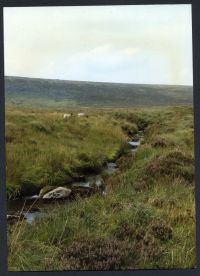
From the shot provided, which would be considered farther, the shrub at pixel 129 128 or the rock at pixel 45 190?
the shrub at pixel 129 128

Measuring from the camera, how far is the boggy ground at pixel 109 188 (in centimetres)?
609

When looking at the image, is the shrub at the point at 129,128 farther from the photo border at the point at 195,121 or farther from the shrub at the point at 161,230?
the shrub at the point at 161,230

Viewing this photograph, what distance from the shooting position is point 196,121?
6.21m

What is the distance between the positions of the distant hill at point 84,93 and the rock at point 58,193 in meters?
0.88

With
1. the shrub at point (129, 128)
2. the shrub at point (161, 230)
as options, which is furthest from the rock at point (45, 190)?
the shrub at point (161, 230)

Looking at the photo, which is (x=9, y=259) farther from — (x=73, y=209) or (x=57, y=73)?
(x=57, y=73)

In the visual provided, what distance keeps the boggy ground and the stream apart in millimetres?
63

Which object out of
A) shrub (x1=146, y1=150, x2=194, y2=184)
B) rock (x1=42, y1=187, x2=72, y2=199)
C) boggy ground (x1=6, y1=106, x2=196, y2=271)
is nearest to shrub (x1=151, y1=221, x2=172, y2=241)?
boggy ground (x1=6, y1=106, x2=196, y2=271)

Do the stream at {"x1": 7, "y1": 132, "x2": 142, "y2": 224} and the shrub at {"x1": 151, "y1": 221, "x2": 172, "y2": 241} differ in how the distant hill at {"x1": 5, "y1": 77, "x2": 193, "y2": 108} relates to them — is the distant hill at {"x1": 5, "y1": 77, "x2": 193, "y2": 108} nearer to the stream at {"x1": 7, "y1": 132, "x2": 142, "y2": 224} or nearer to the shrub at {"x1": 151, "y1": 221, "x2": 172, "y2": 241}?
the stream at {"x1": 7, "y1": 132, "x2": 142, "y2": 224}

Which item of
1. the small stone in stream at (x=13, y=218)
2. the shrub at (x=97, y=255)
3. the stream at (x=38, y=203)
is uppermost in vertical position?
the stream at (x=38, y=203)

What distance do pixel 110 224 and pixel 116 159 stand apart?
2.26 feet

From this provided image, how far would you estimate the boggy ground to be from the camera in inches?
240

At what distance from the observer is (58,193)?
6312 mm

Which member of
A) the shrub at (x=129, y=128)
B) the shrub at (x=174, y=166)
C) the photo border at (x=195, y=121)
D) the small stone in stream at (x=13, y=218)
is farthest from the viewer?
the shrub at (x=129, y=128)
